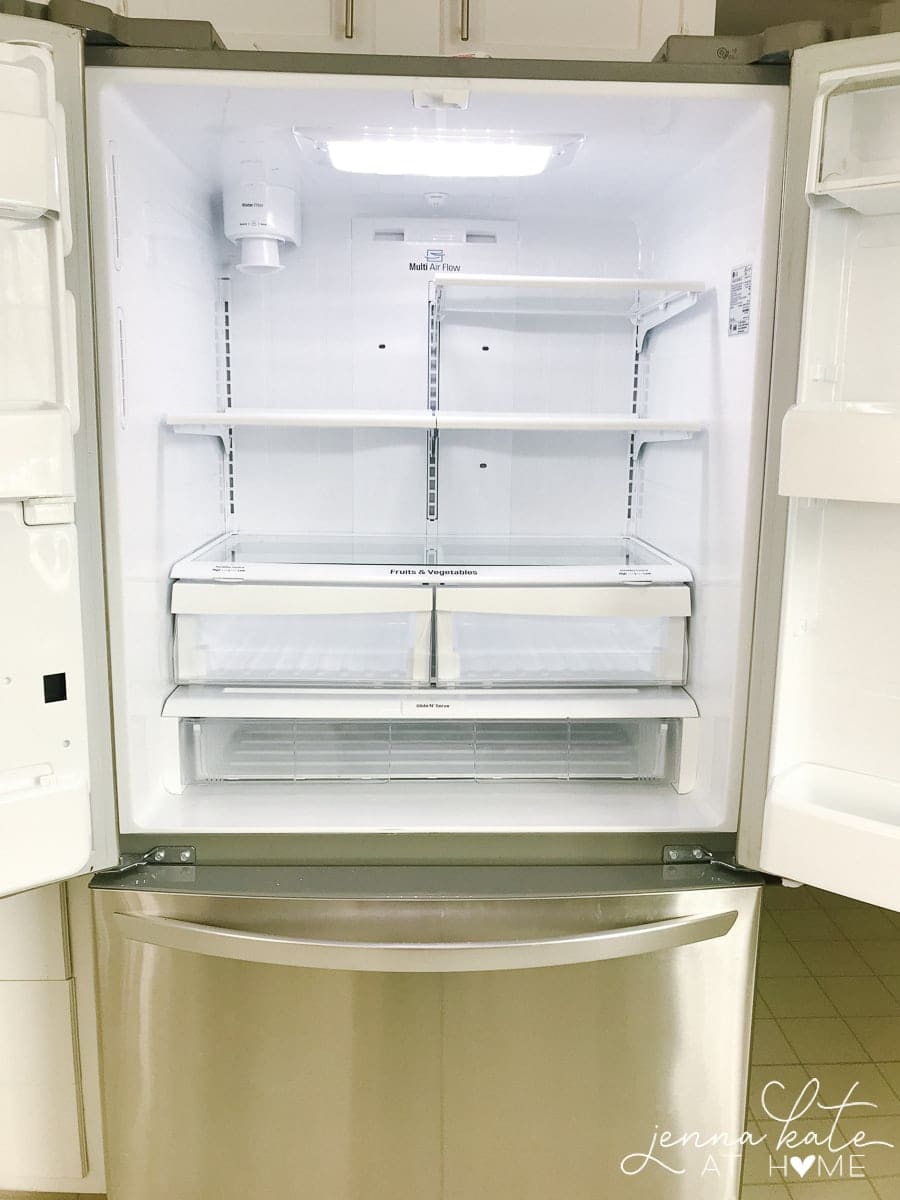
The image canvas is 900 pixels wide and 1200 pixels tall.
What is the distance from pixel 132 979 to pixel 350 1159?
0.43 metres

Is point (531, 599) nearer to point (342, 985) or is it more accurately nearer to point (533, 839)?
point (533, 839)

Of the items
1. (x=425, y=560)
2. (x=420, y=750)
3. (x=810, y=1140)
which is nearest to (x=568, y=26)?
(x=425, y=560)

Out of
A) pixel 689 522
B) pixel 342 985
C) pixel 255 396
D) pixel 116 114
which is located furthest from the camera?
pixel 255 396

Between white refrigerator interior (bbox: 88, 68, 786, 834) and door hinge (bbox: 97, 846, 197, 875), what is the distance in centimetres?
4

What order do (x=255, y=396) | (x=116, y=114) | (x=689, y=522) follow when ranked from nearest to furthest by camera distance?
(x=116, y=114), (x=689, y=522), (x=255, y=396)

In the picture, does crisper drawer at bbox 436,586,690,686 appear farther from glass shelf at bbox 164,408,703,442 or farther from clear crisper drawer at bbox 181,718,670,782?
glass shelf at bbox 164,408,703,442

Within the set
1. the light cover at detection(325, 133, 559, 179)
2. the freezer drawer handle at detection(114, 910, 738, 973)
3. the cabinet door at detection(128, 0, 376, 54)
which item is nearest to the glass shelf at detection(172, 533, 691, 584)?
the freezer drawer handle at detection(114, 910, 738, 973)

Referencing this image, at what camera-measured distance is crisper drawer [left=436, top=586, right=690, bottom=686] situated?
1356 mm

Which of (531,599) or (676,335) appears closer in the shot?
(531,599)

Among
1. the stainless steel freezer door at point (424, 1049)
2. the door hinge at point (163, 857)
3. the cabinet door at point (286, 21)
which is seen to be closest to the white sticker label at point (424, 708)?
the stainless steel freezer door at point (424, 1049)

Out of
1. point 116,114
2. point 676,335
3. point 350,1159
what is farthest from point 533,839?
point 116,114

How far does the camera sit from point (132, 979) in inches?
50.2

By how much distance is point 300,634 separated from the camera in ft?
5.15

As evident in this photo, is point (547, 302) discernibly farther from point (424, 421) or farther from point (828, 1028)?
point (828, 1028)
